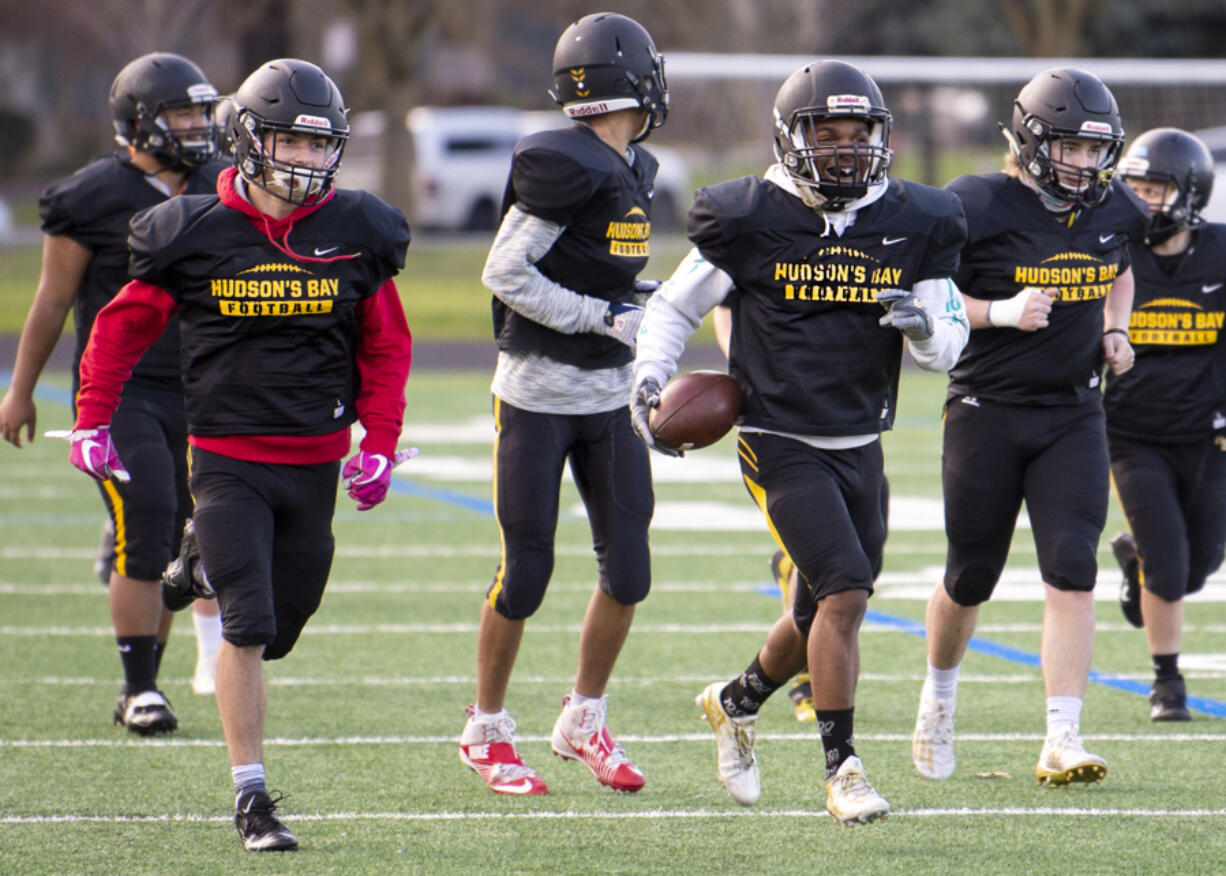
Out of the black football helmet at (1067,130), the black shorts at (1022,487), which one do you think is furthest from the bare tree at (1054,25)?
the black shorts at (1022,487)

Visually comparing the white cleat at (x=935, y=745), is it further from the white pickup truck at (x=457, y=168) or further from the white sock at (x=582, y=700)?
the white pickup truck at (x=457, y=168)

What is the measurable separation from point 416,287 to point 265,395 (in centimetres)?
1923

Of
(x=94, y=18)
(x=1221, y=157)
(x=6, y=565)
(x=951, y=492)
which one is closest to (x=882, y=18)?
(x=94, y=18)

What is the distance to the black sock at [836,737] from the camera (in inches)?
170

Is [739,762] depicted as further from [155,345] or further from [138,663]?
[155,345]

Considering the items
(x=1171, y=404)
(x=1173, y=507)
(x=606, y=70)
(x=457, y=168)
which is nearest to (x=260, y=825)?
(x=606, y=70)

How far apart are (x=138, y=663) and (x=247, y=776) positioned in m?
1.47

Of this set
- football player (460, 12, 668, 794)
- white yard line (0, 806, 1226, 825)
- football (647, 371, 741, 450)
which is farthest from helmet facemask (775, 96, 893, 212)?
white yard line (0, 806, 1226, 825)

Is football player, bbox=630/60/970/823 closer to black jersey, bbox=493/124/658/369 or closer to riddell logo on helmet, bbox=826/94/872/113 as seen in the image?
riddell logo on helmet, bbox=826/94/872/113

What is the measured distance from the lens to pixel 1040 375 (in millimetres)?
5059

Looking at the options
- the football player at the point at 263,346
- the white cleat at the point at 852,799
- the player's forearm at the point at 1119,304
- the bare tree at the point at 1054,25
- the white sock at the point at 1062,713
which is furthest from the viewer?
the bare tree at the point at 1054,25

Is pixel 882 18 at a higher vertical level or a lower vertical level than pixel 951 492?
higher

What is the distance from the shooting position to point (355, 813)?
464 cm

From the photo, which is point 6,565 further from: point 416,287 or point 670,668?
point 416,287
